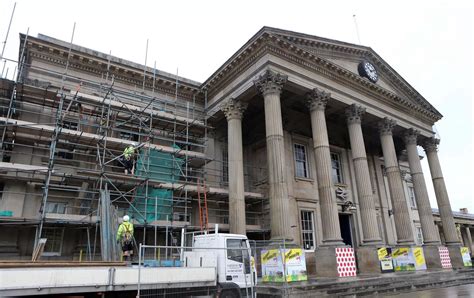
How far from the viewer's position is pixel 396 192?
21172mm

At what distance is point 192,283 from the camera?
7.77 metres

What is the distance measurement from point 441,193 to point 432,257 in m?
6.14

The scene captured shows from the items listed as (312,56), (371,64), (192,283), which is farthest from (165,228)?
(371,64)

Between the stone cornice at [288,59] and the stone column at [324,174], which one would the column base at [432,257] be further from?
the stone cornice at [288,59]

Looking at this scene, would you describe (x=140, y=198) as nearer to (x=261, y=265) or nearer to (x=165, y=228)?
(x=165, y=228)

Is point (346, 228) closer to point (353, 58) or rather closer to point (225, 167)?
point (225, 167)

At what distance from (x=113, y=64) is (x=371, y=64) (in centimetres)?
1786

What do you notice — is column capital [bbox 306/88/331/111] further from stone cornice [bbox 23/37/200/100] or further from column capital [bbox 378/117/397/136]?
stone cornice [bbox 23/37/200/100]

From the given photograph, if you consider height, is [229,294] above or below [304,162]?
below

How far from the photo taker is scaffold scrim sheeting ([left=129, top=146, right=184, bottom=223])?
15.7m

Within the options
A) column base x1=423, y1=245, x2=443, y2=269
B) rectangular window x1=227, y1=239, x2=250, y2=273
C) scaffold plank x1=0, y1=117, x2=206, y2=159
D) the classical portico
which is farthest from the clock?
rectangular window x1=227, y1=239, x2=250, y2=273

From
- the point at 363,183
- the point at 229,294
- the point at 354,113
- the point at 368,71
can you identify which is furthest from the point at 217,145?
the point at 229,294

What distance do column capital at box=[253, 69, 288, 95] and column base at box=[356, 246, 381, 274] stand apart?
9.73 metres

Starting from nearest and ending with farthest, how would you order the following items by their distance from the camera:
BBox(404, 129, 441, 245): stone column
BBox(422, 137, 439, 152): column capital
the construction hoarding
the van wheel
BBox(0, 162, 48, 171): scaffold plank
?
the van wheel → BBox(0, 162, 48, 171): scaffold plank → the construction hoarding → BBox(404, 129, 441, 245): stone column → BBox(422, 137, 439, 152): column capital
